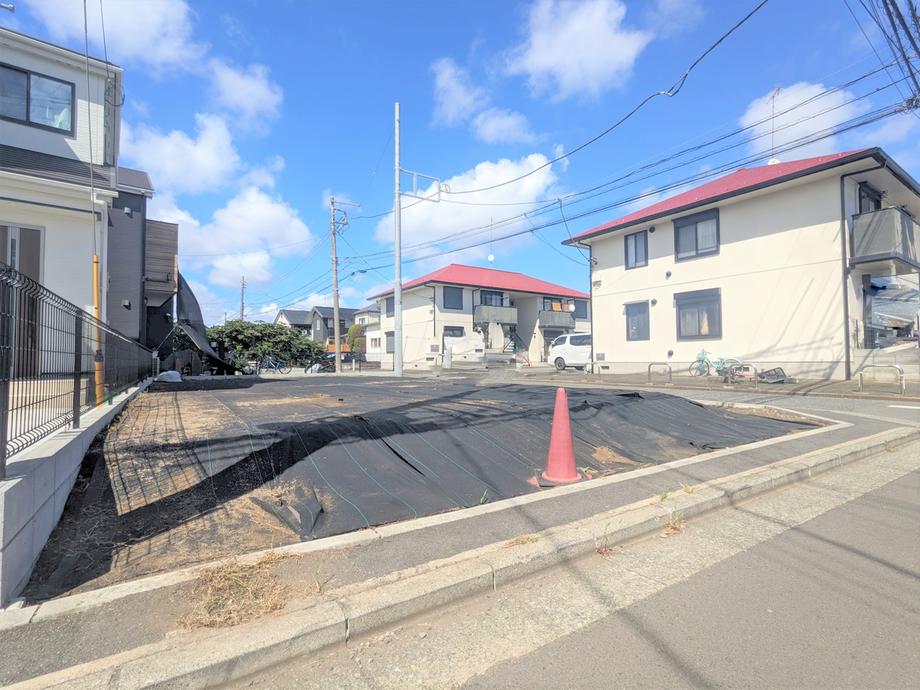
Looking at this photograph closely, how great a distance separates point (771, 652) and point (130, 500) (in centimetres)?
441

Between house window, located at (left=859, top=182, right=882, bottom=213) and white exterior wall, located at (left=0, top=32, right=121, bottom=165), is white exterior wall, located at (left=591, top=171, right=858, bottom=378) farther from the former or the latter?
white exterior wall, located at (left=0, top=32, right=121, bottom=165)

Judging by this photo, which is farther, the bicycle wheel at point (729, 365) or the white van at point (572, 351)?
the white van at point (572, 351)

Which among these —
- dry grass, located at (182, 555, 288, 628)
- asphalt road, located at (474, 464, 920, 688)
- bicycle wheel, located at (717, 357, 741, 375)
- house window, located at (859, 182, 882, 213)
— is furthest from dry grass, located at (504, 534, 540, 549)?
house window, located at (859, 182, 882, 213)

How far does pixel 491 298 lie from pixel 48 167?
1105 inches

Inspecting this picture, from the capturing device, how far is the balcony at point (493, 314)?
34469 millimetres

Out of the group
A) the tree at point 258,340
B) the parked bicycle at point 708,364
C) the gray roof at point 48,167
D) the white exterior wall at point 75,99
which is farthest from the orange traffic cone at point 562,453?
the tree at point 258,340

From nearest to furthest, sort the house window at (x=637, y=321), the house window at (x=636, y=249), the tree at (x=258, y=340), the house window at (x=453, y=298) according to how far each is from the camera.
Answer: the house window at (x=637, y=321) < the house window at (x=636, y=249) < the tree at (x=258, y=340) < the house window at (x=453, y=298)

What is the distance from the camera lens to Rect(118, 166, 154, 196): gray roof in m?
14.5

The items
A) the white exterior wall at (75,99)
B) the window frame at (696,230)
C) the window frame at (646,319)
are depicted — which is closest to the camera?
the white exterior wall at (75,99)

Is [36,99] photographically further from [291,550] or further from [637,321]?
[637,321]

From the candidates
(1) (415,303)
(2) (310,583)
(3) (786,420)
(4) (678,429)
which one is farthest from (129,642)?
(1) (415,303)

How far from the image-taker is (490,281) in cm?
3719

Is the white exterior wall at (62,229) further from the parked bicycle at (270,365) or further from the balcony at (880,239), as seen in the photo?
the balcony at (880,239)

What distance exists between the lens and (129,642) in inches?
86.1
